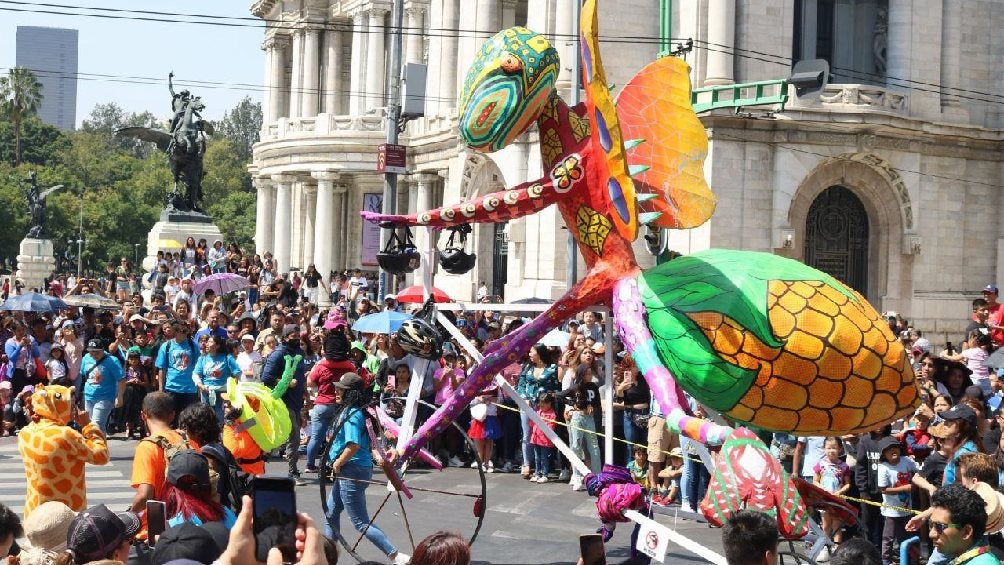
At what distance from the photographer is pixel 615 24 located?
3294cm

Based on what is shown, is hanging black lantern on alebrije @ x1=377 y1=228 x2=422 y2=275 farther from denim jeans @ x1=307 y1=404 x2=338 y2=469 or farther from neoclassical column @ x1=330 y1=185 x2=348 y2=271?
neoclassical column @ x1=330 y1=185 x2=348 y2=271

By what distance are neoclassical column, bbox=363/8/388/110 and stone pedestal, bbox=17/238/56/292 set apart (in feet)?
41.3

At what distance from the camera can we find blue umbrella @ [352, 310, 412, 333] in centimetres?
1933

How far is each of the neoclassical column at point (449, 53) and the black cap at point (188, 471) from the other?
34.6 metres

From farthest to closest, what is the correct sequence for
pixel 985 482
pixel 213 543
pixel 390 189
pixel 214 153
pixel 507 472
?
pixel 214 153 → pixel 390 189 → pixel 507 472 → pixel 985 482 → pixel 213 543

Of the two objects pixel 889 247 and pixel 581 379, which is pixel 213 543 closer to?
pixel 581 379

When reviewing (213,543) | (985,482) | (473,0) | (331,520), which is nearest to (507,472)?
(331,520)

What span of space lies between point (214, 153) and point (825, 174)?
8717 centimetres

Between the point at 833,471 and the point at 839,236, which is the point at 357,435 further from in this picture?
the point at 839,236

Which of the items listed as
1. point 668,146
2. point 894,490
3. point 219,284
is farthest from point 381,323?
point 668,146

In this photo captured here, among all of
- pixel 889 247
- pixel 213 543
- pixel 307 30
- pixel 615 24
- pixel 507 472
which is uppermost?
pixel 307 30

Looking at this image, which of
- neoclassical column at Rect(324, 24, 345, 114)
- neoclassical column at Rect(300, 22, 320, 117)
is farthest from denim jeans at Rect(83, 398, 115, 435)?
neoclassical column at Rect(300, 22, 320, 117)

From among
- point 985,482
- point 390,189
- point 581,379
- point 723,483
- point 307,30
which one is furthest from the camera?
point 307,30

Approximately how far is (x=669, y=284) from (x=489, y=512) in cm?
581
